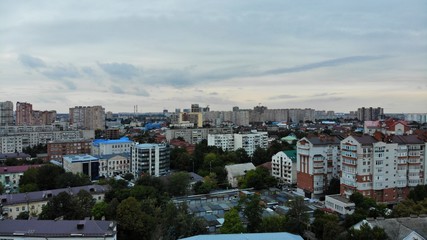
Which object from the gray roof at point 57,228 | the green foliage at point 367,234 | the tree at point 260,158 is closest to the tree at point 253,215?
the green foliage at point 367,234

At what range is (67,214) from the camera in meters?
12.5

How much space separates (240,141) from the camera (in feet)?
101

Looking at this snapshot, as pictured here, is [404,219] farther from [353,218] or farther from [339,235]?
[339,235]

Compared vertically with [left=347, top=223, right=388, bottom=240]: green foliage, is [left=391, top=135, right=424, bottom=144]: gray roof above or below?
above

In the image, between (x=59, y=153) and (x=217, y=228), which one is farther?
(x=59, y=153)

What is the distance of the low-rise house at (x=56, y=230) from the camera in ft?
32.9

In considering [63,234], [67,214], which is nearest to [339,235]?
[63,234]

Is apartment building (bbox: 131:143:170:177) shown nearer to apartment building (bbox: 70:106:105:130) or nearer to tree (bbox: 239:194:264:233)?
tree (bbox: 239:194:264:233)

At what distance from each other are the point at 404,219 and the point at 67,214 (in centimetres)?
1043

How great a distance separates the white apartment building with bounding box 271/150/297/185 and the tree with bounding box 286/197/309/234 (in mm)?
9084

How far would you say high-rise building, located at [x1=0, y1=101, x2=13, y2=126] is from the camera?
155 feet

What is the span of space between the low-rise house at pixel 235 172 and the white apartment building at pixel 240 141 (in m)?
8.45

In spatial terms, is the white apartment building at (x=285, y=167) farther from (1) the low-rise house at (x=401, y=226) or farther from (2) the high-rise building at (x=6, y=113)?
(2) the high-rise building at (x=6, y=113)

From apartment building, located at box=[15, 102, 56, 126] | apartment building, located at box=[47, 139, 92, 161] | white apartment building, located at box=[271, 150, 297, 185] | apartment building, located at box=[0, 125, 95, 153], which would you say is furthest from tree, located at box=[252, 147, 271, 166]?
apartment building, located at box=[15, 102, 56, 126]
